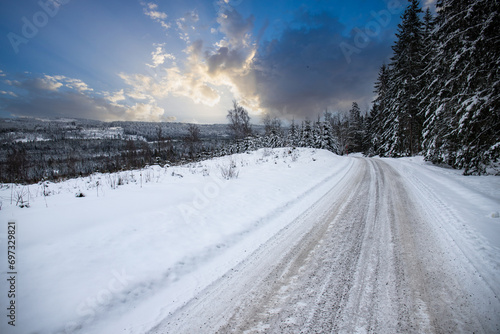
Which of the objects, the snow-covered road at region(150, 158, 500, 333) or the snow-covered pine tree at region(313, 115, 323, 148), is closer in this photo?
the snow-covered road at region(150, 158, 500, 333)

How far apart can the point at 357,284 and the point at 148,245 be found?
11.6 feet

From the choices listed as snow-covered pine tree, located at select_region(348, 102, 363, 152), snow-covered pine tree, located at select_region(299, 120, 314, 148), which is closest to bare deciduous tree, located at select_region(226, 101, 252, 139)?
snow-covered pine tree, located at select_region(299, 120, 314, 148)

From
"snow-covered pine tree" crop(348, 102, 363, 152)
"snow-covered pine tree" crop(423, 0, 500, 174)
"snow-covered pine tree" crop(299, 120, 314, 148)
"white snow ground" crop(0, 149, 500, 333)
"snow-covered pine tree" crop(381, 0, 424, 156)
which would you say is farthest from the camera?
"snow-covered pine tree" crop(348, 102, 363, 152)

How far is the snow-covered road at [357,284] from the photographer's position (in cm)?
204

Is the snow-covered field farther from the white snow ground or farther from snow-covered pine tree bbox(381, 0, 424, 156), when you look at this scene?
snow-covered pine tree bbox(381, 0, 424, 156)

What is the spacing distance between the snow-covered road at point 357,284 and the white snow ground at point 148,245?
88 millimetres

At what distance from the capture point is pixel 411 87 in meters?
20.0

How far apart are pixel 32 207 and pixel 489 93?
1635cm

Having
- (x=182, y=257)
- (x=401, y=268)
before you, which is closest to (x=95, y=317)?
(x=182, y=257)

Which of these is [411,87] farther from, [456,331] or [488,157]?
[456,331]

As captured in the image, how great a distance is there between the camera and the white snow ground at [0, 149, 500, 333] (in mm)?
2291

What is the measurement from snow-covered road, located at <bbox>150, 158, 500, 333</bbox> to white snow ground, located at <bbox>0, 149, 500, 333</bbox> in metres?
0.09

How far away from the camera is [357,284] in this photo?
8.39 ft

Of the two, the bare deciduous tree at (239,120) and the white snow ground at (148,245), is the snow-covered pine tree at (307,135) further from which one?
the white snow ground at (148,245)
